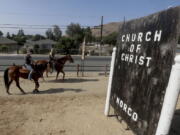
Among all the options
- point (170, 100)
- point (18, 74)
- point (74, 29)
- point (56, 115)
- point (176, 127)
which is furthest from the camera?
point (74, 29)

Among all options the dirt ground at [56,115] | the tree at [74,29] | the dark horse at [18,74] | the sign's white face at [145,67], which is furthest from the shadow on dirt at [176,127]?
the tree at [74,29]

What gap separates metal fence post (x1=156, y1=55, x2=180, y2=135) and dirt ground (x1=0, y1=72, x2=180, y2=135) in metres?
1.74

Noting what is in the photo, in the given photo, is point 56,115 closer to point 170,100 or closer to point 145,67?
point 145,67

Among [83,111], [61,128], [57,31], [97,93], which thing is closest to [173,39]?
[61,128]

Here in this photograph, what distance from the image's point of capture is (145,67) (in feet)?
10.1

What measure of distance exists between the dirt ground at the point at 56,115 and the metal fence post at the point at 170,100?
1.74m

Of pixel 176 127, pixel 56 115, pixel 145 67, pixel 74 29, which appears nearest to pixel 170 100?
pixel 145 67

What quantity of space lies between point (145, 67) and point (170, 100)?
2.85ft

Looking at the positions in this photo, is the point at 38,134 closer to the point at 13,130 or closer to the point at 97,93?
the point at 13,130

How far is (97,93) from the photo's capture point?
7.51 meters

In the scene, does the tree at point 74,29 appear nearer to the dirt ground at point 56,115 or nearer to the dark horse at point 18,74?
the dark horse at point 18,74

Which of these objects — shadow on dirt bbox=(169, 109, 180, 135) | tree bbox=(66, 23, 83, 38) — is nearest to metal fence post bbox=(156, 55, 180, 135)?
shadow on dirt bbox=(169, 109, 180, 135)

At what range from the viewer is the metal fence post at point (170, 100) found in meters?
2.33

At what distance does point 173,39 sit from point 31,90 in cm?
652
